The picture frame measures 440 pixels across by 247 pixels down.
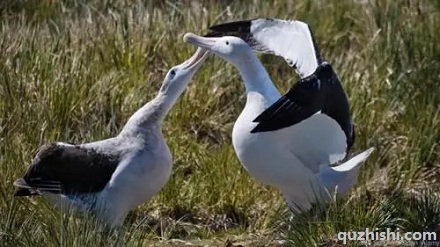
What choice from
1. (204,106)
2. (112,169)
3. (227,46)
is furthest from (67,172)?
(204,106)

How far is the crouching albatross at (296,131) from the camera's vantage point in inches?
223

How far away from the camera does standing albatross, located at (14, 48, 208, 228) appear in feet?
18.8

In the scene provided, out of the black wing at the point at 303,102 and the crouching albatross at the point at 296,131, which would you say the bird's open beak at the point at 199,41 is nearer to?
the crouching albatross at the point at 296,131

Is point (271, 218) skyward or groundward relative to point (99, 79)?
groundward

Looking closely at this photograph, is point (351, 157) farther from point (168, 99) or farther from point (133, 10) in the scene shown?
point (133, 10)

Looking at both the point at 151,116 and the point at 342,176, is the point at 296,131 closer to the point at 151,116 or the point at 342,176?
the point at 342,176

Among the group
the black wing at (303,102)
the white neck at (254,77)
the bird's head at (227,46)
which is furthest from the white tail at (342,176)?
the bird's head at (227,46)

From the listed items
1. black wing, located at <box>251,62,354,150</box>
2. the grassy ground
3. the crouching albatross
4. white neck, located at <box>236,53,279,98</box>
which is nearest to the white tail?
the crouching albatross

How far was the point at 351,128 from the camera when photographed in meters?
6.17

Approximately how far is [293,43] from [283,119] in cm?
89

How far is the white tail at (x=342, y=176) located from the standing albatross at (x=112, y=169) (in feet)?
2.38

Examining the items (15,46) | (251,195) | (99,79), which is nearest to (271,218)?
(251,195)

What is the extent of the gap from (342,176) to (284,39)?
876 millimetres

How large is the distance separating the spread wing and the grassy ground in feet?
2.22
